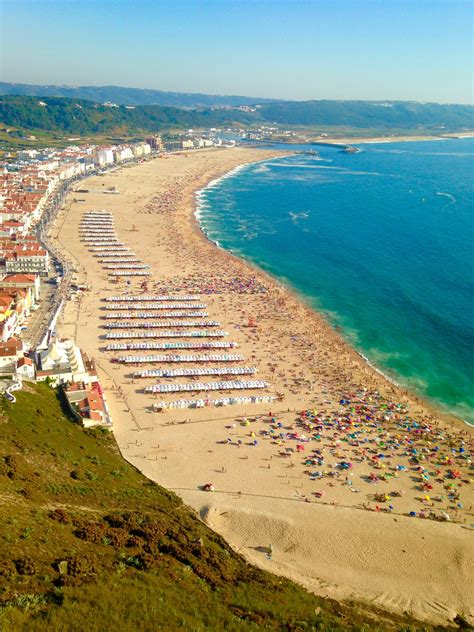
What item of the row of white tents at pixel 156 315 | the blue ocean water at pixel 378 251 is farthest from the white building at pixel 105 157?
the row of white tents at pixel 156 315

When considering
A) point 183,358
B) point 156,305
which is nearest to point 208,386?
point 183,358

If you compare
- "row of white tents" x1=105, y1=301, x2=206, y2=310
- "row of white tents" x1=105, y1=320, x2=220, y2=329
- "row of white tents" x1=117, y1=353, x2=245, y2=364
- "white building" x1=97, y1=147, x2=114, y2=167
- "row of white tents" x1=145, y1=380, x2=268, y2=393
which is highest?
"white building" x1=97, y1=147, x2=114, y2=167

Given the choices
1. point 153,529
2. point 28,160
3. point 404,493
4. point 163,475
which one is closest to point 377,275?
point 404,493

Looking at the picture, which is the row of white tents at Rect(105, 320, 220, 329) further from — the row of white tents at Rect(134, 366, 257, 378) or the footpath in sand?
the row of white tents at Rect(134, 366, 257, 378)

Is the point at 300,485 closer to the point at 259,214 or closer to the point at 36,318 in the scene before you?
the point at 36,318

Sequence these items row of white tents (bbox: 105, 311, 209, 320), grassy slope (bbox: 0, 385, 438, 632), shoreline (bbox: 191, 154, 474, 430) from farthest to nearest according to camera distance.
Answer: row of white tents (bbox: 105, 311, 209, 320)
shoreline (bbox: 191, 154, 474, 430)
grassy slope (bbox: 0, 385, 438, 632)

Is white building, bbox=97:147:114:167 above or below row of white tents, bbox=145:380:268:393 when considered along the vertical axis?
above

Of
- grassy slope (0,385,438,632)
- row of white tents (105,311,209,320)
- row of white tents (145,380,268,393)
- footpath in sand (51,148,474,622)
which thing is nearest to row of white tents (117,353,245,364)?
footpath in sand (51,148,474,622)
